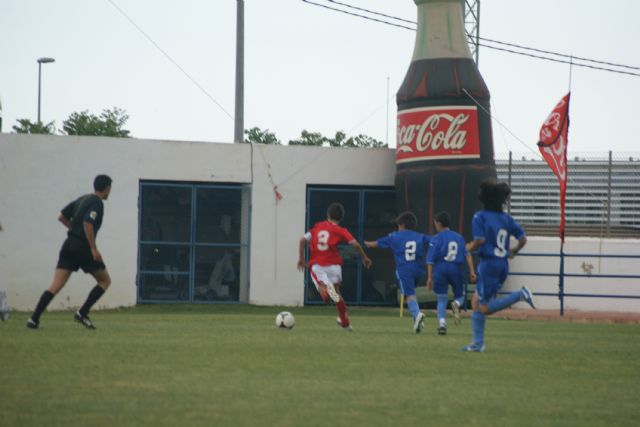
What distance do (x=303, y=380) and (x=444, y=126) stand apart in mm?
18989

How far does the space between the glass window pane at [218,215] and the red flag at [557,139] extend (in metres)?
8.01

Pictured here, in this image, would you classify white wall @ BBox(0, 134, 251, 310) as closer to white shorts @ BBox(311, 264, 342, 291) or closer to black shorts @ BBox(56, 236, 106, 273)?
white shorts @ BBox(311, 264, 342, 291)

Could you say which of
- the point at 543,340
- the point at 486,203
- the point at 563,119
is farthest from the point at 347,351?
the point at 563,119

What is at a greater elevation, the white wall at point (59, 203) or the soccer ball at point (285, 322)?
the white wall at point (59, 203)

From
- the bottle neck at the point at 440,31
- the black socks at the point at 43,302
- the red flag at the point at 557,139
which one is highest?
the bottle neck at the point at 440,31

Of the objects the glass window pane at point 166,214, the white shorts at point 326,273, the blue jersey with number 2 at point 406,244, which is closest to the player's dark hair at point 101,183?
the white shorts at point 326,273

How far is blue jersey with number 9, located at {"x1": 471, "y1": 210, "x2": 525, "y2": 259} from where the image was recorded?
12406mm

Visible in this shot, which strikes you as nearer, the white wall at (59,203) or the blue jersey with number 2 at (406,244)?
the blue jersey with number 2 at (406,244)

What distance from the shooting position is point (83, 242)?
14586mm

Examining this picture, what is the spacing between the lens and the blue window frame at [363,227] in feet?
97.2

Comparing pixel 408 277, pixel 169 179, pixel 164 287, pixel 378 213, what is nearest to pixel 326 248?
pixel 408 277

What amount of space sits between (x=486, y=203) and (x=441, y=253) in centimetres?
446

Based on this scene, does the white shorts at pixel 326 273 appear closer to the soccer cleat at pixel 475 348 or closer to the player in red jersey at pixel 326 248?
the player in red jersey at pixel 326 248

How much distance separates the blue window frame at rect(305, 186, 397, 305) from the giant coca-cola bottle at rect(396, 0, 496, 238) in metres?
1.63
